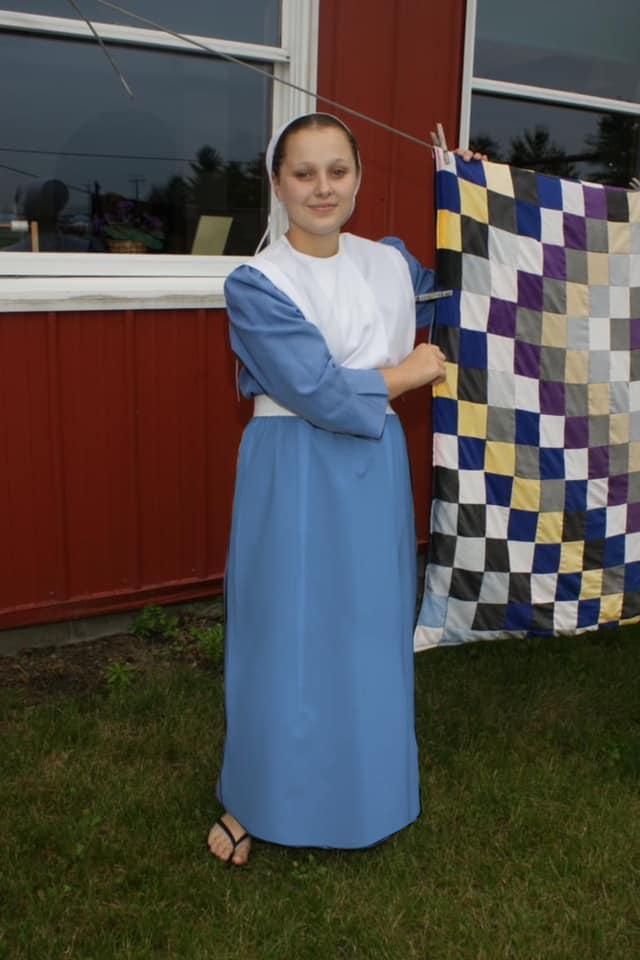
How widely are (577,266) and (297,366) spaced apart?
45.8 inches

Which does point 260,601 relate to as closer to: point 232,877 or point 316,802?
point 316,802

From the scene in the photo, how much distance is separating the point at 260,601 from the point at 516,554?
0.91 metres

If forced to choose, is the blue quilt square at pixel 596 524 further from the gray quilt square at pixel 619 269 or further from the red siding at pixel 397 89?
the red siding at pixel 397 89

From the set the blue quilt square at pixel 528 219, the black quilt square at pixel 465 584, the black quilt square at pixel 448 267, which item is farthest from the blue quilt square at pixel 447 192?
the black quilt square at pixel 465 584

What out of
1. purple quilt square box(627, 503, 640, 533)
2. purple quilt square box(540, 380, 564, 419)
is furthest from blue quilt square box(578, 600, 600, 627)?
purple quilt square box(540, 380, 564, 419)

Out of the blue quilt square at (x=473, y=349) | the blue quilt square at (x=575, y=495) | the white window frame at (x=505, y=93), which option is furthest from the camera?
the white window frame at (x=505, y=93)

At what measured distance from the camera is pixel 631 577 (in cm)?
307

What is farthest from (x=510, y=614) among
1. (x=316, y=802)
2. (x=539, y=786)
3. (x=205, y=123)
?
(x=205, y=123)

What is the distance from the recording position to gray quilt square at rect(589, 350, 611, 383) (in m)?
2.97

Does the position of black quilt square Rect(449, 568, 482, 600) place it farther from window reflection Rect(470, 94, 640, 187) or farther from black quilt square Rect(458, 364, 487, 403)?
window reflection Rect(470, 94, 640, 187)

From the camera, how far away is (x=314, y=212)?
2219mm

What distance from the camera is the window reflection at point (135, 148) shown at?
11.1 feet

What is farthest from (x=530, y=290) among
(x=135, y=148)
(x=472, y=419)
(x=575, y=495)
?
(x=135, y=148)

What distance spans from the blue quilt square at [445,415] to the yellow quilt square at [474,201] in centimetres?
50
